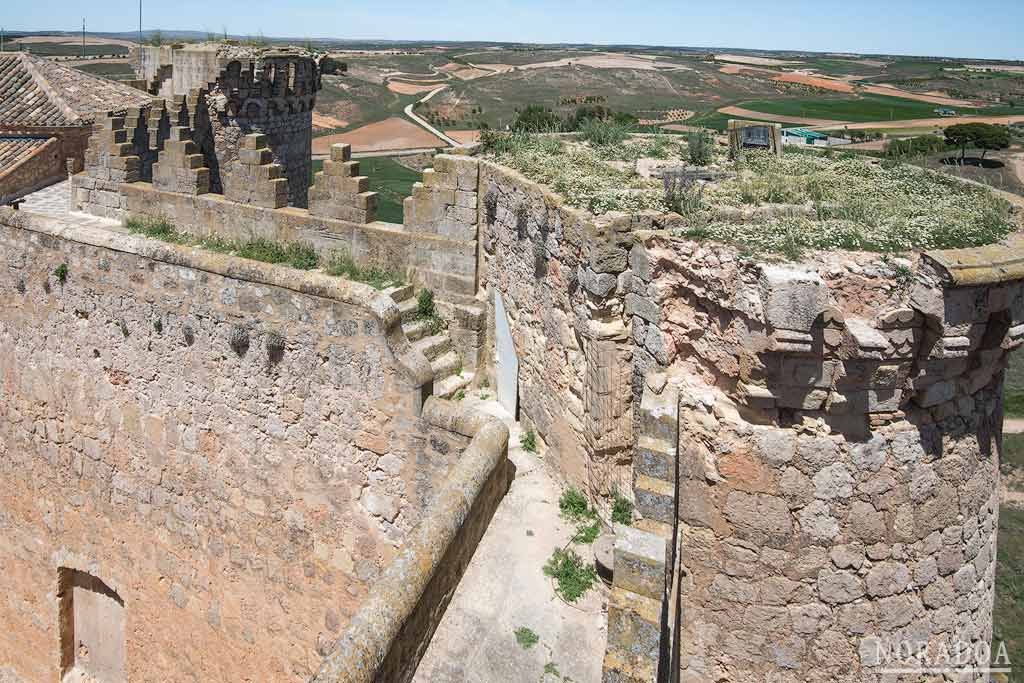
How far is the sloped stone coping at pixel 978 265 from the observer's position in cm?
412

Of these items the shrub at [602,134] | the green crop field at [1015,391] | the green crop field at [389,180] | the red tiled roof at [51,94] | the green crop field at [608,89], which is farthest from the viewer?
the green crop field at [608,89]

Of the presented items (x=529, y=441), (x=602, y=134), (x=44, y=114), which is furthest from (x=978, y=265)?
(x=44, y=114)

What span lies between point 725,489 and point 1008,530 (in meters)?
15.9

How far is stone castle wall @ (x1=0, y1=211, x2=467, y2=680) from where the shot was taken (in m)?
6.90

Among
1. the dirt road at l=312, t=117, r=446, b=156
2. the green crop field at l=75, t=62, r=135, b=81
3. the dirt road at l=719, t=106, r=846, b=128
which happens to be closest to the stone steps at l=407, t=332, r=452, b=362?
the dirt road at l=312, t=117, r=446, b=156

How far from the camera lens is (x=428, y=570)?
194 inches

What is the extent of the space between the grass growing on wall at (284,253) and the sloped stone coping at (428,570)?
6.09 ft

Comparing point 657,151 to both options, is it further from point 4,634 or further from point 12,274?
point 4,634

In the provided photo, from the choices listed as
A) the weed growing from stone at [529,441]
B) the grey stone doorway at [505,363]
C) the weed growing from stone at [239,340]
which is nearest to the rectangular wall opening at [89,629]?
the weed growing from stone at [239,340]

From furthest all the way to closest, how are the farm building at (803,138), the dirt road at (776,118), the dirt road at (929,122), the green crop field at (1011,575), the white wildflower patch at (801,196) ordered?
the dirt road at (776,118) → the dirt road at (929,122) → the green crop field at (1011,575) → the farm building at (803,138) → the white wildflower patch at (801,196)

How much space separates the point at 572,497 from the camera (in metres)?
6.07

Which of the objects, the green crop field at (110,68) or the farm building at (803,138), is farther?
the green crop field at (110,68)

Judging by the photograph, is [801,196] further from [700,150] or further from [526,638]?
[526,638]

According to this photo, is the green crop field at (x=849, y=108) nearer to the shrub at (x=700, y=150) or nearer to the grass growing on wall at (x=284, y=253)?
the shrub at (x=700, y=150)
